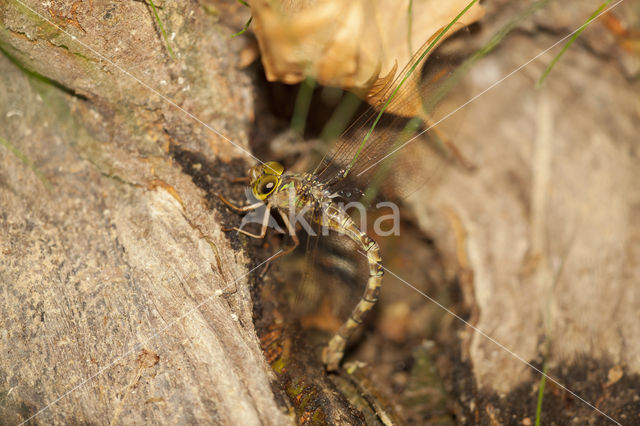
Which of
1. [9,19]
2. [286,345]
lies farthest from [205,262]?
[9,19]

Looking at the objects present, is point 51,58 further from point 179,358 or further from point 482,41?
point 482,41

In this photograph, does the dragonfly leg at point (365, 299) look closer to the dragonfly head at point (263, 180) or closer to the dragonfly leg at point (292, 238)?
the dragonfly leg at point (292, 238)

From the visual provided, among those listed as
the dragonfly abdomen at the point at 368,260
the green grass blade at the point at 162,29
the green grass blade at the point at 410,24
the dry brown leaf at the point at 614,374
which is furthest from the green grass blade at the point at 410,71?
the dry brown leaf at the point at 614,374

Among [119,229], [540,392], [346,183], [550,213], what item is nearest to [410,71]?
[346,183]

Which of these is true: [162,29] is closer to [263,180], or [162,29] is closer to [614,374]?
[263,180]

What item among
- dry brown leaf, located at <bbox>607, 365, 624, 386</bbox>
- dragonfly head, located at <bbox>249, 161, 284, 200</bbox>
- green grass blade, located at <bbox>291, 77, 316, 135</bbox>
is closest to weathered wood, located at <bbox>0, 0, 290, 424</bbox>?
dragonfly head, located at <bbox>249, 161, 284, 200</bbox>

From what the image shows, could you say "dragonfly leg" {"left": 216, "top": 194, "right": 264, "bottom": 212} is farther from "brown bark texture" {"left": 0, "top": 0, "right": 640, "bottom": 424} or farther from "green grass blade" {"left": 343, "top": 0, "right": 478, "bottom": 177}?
"green grass blade" {"left": 343, "top": 0, "right": 478, "bottom": 177}
